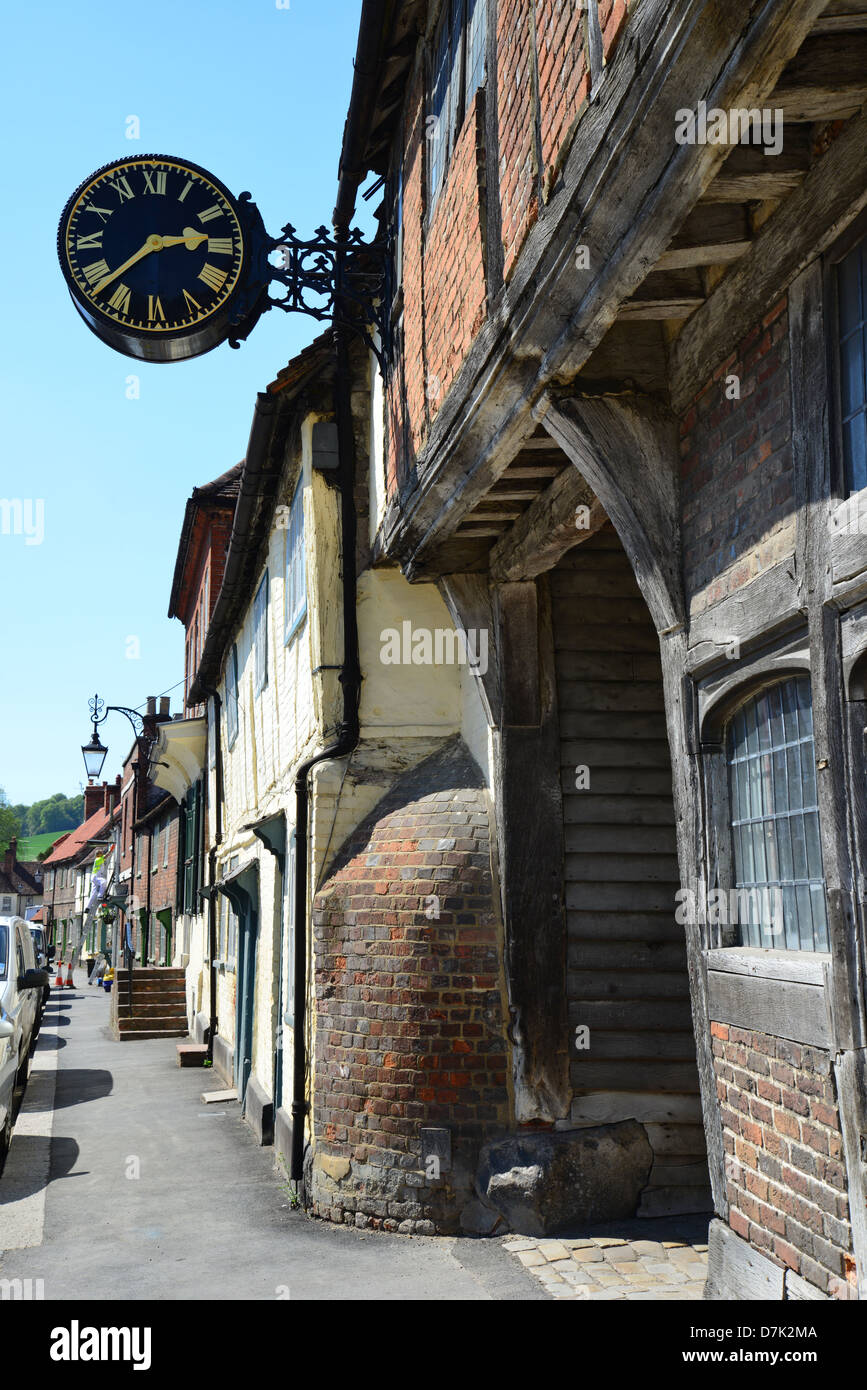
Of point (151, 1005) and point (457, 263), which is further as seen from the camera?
point (151, 1005)

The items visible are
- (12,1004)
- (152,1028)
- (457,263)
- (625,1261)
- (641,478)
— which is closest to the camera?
(641,478)

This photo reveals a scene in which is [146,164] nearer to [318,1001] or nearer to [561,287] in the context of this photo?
[561,287]

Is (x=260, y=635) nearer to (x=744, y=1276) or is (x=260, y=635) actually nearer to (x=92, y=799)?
(x=744, y=1276)

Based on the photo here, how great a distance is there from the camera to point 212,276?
23.0 feet

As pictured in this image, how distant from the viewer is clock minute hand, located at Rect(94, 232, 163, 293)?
21.9ft

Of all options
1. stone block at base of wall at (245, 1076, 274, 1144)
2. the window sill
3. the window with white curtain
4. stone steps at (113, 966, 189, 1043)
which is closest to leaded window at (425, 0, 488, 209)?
the window with white curtain

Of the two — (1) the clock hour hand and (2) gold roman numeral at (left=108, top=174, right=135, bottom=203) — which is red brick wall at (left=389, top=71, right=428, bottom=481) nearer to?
(1) the clock hour hand

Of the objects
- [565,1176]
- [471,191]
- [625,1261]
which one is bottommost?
[625,1261]

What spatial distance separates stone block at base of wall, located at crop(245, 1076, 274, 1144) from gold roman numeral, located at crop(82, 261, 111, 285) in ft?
21.1

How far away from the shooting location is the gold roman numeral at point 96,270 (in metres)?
6.66

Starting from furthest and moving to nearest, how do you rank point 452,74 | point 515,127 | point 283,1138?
1. point 283,1138
2. point 452,74
3. point 515,127

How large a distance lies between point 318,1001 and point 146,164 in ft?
17.0

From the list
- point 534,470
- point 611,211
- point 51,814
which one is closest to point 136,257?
point 534,470

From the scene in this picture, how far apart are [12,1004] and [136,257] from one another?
625cm
